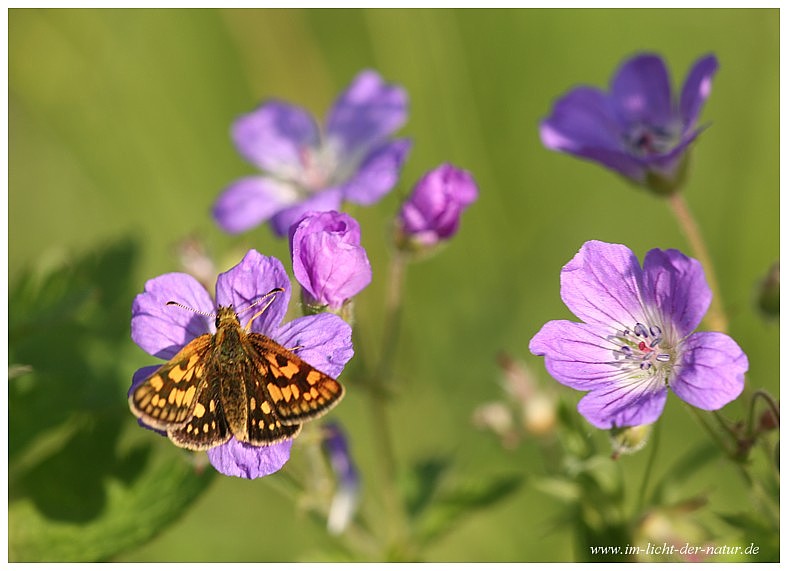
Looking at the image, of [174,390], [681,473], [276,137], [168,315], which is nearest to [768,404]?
[681,473]

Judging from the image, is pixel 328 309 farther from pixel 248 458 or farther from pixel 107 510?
pixel 107 510

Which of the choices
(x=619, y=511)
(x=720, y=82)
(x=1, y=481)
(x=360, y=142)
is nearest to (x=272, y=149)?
(x=360, y=142)

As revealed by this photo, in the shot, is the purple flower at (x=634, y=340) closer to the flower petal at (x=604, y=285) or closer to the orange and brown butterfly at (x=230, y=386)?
the flower petal at (x=604, y=285)

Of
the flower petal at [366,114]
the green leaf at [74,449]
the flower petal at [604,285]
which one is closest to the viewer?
the flower petal at [604,285]

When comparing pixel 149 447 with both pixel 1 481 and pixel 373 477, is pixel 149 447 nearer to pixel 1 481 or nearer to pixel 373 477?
pixel 1 481

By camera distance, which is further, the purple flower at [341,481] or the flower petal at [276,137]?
the flower petal at [276,137]

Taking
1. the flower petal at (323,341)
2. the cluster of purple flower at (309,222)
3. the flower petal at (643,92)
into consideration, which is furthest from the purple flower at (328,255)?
the flower petal at (643,92)

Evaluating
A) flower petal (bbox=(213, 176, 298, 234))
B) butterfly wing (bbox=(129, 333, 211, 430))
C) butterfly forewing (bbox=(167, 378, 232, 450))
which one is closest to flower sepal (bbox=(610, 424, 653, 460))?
butterfly forewing (bbox=(167, 378, 232, 450))
